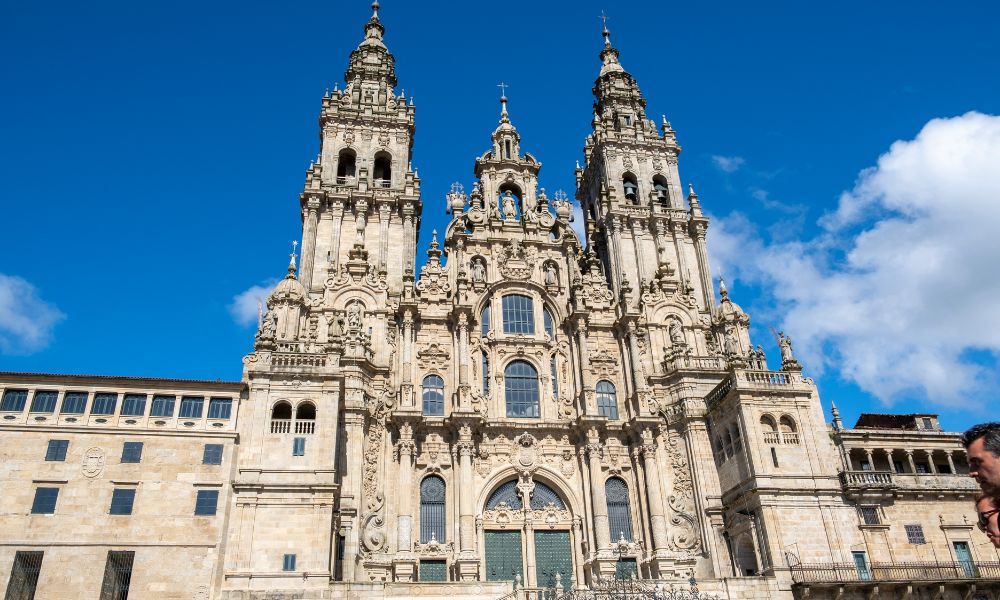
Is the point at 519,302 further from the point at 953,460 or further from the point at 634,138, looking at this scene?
the point at 953,460

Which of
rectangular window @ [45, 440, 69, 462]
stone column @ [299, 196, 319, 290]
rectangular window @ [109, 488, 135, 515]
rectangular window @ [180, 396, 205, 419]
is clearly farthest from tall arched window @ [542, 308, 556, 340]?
rectangular window @ [45, 440, 69, 462]

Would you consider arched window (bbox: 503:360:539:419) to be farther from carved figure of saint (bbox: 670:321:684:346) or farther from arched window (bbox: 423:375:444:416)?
carved figure of saint (bbox: 670:321:684:346)

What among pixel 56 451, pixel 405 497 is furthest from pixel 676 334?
pixel 56 451

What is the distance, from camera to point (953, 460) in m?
39.2

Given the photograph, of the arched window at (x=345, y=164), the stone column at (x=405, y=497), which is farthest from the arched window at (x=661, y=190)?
the stone column at (x=405, y=497)

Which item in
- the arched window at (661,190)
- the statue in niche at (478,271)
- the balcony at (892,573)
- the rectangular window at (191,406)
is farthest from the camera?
the arched window at (661,190)

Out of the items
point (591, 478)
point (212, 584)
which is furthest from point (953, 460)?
point (212, 584)

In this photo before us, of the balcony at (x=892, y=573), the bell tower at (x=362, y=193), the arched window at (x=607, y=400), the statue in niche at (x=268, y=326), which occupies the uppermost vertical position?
the bell tower at (x=362, y=193)

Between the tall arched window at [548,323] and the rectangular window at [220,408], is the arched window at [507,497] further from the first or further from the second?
the rectangular window at [220,408]

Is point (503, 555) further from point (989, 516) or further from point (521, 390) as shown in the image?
point (989, 516)

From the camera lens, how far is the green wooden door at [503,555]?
35.8 metres

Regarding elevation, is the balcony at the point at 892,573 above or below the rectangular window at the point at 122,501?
below

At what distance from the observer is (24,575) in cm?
2644

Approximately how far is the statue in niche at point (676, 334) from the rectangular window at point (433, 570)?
16.7 metres
